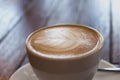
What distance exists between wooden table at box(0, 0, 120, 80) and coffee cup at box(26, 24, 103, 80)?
11 centimetres

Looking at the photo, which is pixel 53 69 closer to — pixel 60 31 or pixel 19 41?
pixel 60 31

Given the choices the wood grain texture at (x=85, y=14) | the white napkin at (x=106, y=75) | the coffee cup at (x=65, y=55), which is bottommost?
the wood grain texture at (x=85, y=14)

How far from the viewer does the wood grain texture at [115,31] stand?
0.56 metres

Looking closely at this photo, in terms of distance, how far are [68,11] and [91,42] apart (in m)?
0.38

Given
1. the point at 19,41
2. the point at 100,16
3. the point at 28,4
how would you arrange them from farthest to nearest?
the point at 28,4
the point at 100,16
the point at 19,41

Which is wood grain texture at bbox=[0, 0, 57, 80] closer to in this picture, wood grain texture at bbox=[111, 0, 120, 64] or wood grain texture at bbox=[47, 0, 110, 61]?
wood grain texture at bbox=[47, 0, 110, 61]

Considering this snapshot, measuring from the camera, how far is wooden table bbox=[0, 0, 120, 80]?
58cm

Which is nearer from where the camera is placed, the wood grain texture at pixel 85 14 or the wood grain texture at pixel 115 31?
the wood grain texture at pixel 115 31

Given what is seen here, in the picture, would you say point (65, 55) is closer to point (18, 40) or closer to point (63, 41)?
point (63, 41)

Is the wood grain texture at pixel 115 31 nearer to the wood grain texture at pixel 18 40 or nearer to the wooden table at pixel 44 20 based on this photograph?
the wooden table at pixel 44 20

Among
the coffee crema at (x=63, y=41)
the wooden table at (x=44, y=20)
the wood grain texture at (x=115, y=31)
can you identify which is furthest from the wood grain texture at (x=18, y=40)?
the wood grain texture at (x=115, y=31)

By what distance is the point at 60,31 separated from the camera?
51cm

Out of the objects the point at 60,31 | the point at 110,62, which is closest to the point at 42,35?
the point at 60,31

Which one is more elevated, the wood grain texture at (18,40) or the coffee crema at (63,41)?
the coffee crema at (63,41)
